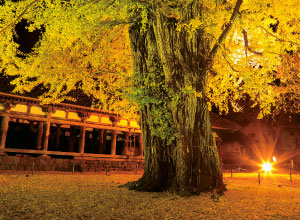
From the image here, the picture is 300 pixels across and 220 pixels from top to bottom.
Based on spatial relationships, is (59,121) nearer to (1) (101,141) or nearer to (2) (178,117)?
(1) (101,141)

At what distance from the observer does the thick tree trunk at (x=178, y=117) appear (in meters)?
6.68

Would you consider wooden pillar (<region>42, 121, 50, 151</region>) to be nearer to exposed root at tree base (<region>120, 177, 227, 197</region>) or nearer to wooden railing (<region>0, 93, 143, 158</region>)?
wooden railing (<region>0, 93, 143, 158</region>)

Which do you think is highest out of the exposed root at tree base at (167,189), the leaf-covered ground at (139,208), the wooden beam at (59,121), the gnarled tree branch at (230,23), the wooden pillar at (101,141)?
the gnarled tree branch at (230,23)

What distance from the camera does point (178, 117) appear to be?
686 cm

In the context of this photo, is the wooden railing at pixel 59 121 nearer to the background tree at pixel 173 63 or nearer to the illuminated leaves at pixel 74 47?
the illuminated leaves at pixel 74 47

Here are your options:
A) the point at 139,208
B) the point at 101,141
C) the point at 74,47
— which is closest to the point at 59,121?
the point at 101,141

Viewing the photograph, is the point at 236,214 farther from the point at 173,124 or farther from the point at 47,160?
the point at 47,160

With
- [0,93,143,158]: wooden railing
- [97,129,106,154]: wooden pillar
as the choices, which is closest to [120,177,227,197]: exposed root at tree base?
[0,93,143,158]: wooden railing

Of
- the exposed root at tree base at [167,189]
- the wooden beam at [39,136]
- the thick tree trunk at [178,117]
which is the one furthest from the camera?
the wooden beam at [39,136]

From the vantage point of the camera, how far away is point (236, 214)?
457 centimetres

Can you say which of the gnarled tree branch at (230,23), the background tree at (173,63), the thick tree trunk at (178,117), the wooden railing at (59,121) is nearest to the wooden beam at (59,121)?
the wooden railing at (59,121)

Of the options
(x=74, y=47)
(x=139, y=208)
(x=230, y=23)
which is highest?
(x=74, y=47)

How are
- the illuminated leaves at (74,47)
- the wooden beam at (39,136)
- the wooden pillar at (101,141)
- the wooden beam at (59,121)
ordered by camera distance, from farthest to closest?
the wooden pillar at (101,141)
the wooden beam at (39,136)
the wooden beam at (59,121)
the illuminated leaves at (74,47)

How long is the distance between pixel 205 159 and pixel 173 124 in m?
1.35
